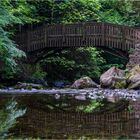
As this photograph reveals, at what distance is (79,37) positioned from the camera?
31250 mm

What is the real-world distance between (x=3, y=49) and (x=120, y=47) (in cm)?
833

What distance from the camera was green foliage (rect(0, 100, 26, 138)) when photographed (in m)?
10.8

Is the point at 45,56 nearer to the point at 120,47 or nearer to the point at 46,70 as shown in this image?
the point at 46,70

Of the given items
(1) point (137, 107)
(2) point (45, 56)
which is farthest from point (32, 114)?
(2) point (45, 56)

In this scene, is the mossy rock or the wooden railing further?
the wooden railing

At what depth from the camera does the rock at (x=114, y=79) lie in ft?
84.9

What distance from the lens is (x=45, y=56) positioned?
33406 millimetres

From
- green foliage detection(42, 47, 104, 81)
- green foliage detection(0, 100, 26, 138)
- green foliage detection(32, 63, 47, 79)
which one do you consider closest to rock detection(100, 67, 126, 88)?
green foliage detection(32, 63, 47, 79)

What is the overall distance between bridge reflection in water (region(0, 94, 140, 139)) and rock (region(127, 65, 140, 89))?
29.4ft

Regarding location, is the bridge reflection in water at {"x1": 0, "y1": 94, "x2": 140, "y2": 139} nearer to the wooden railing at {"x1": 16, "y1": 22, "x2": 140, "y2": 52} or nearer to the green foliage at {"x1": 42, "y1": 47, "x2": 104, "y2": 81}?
the wooden railing at {"x1": 16, "y1": 22, "x2": 140, "y2": 52}

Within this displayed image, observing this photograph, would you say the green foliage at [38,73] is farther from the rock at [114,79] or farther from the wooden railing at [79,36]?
the rock at [114,79]

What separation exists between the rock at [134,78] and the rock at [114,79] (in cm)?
33

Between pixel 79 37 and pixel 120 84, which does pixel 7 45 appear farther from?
pixel 79 37

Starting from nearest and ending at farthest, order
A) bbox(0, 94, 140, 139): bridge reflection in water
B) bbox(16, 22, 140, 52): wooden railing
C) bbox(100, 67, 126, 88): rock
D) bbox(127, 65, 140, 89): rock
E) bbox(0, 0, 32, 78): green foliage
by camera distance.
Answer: bbox(0, 94, 140, 139): bridge reflection in water < bbox(127, 65, 140, 89): rock < bbox(0, 0, 32, 78): green foliage < bbox(100, 67, 126, 88): rock < bbox(16, 22, 140, 52): wooden railing
